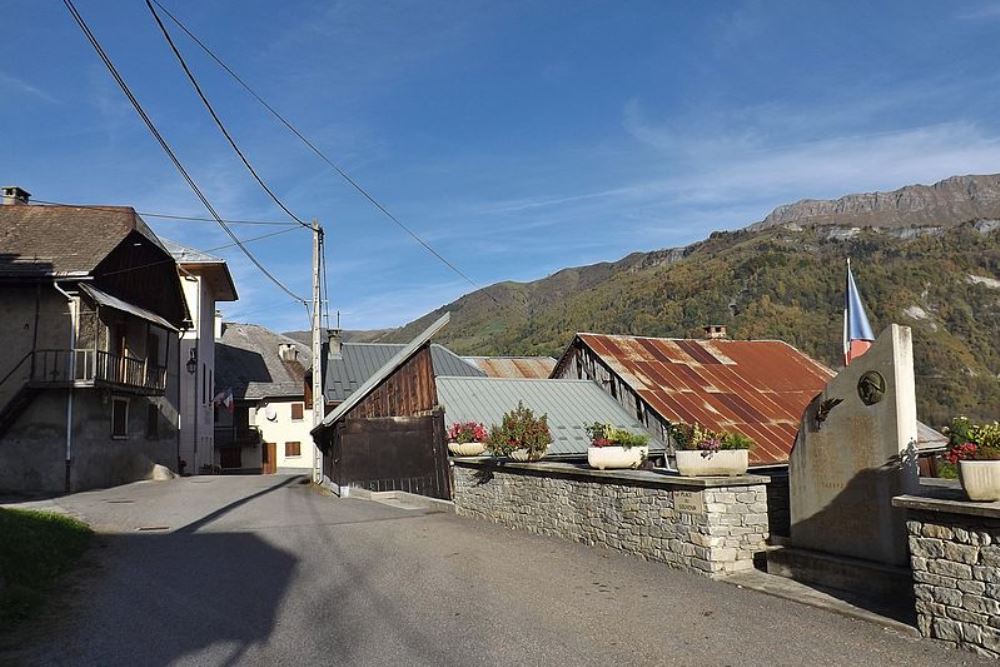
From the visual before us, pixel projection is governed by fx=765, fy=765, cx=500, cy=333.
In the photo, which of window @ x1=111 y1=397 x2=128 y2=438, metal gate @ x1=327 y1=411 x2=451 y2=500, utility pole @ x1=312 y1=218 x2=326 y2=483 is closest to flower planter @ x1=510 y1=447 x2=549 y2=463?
metal gate @ x1=327 y1=411 x2=451 y2=500

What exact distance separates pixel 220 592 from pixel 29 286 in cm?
1831

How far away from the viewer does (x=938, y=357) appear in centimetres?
5612

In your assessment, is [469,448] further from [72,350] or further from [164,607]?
[72,350]

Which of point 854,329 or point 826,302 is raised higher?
point 826,302

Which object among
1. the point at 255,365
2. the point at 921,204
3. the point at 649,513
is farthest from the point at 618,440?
the point at 921,204

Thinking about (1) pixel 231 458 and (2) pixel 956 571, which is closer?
(2) pixel 956 571

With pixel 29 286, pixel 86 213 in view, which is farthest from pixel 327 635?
pixel 86 213

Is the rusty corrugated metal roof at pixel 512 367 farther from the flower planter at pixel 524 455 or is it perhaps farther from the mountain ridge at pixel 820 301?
the mountain ridge at pixel 820 301

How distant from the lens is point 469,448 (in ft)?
53.7

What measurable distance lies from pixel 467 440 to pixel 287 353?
147ft

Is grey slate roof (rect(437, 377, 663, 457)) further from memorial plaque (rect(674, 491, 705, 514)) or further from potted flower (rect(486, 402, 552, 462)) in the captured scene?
memorial plaque (rect(674, 491, 705, 514))

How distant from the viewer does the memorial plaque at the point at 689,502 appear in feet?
30.8

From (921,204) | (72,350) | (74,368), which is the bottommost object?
(74,368)

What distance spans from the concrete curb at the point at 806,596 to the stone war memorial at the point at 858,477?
0.76 ft
